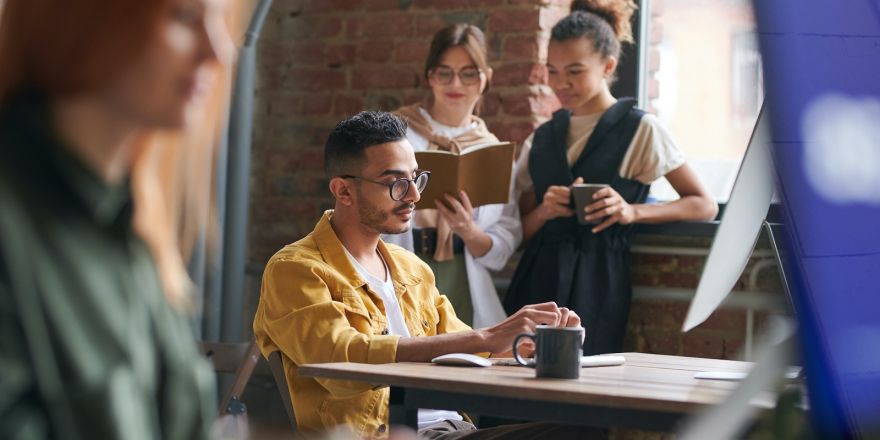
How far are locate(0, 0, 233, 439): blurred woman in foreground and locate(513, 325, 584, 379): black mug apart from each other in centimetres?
141

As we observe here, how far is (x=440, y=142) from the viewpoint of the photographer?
4.02 metres

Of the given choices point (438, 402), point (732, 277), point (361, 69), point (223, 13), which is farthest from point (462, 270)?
point (223, 13)

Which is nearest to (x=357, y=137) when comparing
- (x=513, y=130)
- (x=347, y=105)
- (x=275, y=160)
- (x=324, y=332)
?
(x=324, y=332)

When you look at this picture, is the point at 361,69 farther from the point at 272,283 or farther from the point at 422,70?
the point at 272,283

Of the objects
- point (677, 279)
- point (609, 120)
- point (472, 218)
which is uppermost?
point (609, 120)

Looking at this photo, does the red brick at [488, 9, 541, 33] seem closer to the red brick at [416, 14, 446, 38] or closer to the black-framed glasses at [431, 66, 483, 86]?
the red brick at [416, 14, 446, 38]

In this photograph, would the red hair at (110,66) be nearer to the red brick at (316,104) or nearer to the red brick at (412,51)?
the red brick at (412,51)

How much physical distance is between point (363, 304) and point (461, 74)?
→ 59.8 inches

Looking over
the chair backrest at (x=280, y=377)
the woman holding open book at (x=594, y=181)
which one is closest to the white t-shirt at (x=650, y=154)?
the woman holding open book at (x=594, y=181)

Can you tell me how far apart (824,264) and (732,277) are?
88 mm

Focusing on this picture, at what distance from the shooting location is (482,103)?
179 inches

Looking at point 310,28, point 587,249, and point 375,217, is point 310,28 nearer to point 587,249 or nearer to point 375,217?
point 587,249

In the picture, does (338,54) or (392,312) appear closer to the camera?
(392,312)

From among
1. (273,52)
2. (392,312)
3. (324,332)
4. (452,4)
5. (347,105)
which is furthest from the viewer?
(273,52)
